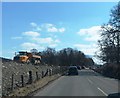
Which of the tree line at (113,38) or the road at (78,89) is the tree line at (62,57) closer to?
the tree line at (113,38)

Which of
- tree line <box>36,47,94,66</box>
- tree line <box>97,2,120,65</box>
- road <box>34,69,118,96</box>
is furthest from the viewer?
tree line <box>36,47,94,66</box>

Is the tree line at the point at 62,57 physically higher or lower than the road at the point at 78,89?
higher

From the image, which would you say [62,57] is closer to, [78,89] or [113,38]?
[113,38]

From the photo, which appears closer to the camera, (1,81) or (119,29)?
(1,81)

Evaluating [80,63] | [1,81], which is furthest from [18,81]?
[80,63]

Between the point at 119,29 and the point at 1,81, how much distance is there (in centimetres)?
5659

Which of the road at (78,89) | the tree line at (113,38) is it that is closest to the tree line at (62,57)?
the tree line at (113,38)

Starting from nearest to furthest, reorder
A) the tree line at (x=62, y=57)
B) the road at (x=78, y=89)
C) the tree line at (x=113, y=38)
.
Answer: the road at (x=78, y=89)
the tree line at (x=113, y=38)
the tree line at (x=62, y=57)

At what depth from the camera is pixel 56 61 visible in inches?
6393

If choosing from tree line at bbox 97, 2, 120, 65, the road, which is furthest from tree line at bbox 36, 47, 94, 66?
the road

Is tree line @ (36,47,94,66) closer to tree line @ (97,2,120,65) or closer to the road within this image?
tree line @ (97,2,120,65)

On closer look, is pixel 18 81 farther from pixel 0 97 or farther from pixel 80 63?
pixel 80 63

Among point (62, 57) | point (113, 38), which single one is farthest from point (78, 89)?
point (62, 57)

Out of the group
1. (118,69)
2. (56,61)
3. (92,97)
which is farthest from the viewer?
(56,61)
